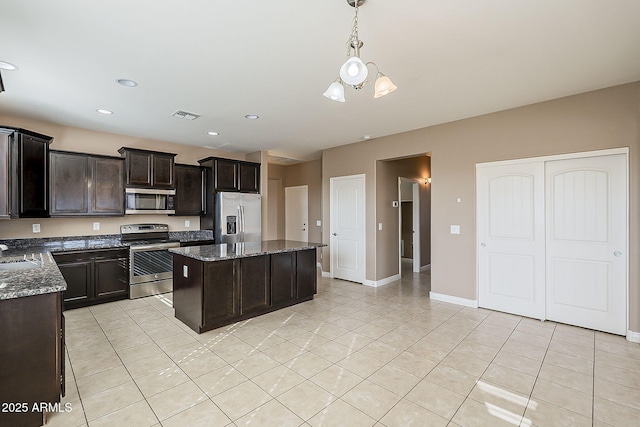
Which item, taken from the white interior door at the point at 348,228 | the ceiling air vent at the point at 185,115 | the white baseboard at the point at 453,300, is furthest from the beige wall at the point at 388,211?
the ceiling air vent at the point at 185,115

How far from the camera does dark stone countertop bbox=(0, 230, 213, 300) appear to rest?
1.87m

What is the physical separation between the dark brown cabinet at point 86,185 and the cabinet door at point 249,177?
2028 millimetres

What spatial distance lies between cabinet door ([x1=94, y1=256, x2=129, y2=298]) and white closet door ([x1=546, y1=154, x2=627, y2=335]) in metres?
5.98

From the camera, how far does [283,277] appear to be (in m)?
4.08

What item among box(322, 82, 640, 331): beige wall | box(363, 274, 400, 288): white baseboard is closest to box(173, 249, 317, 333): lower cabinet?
box(363, 274, 400, 288): white baseboard

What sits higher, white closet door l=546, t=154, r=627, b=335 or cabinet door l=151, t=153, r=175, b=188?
cabinet door l=151, t=153, r=175, b=188

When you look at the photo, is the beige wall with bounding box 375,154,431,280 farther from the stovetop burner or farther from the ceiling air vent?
the stovetop burner

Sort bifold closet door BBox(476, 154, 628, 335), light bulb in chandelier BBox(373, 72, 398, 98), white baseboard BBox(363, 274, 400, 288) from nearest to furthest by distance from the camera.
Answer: light bulb in chandelier BBox(373, 72, 398, 98) → bifold closet door BBox(476, 154, 628, 335) → white baseboard BBox(363, 274, 400, 288)

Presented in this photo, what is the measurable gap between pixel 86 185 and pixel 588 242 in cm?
683

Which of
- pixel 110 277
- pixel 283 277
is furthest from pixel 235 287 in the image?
pixel 110 277

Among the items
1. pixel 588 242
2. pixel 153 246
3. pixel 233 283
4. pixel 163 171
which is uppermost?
pixel 163 171

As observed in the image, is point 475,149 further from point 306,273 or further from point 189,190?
point 189,190

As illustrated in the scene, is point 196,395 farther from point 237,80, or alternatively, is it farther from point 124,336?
point 237,80

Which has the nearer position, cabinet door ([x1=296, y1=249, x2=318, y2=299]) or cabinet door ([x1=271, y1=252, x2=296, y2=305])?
cabinet door ([x1=271, y1=252, x2=296, y2=305])
